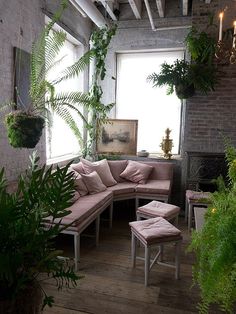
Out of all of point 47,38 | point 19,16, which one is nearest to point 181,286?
point 47,38

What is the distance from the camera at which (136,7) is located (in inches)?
172

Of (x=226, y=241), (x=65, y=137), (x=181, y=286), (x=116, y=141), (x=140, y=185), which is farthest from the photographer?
(x=116, y=141)

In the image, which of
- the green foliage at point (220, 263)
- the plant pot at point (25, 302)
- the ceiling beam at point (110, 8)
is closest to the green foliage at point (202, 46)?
the ceiling beam at point (110, 8)

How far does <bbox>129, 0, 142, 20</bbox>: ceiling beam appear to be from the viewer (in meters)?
4.24

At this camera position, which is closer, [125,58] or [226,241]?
[226,241]

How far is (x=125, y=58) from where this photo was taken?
5051 millimetres

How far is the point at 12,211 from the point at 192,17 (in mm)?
4204

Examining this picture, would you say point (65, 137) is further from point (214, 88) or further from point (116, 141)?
point (214, 88)

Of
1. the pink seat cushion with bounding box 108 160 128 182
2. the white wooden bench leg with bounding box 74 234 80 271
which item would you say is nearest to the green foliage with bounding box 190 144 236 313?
the white wooden bench leg with bounding box 74 234 80 271

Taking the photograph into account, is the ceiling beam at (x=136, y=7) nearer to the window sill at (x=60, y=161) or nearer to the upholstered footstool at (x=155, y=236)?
the window sill at (x=60, y=161)

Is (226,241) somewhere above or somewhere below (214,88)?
below

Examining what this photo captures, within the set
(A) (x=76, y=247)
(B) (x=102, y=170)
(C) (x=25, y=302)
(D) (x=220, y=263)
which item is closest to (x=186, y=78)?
(B) (x=102, y=170)

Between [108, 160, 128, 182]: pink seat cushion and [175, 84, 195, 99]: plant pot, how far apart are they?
1.40 meters

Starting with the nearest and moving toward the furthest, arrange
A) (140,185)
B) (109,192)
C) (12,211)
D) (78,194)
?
(12,211), (78,194), (109,192), (140,185)
